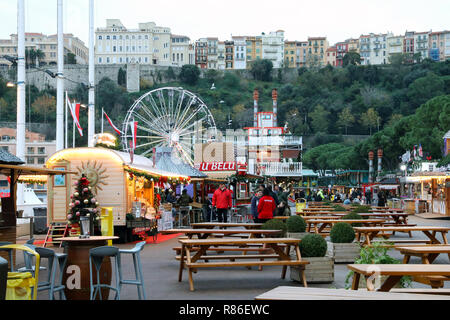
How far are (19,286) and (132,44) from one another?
16845 centimetres

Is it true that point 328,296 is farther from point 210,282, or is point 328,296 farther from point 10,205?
point 10,205

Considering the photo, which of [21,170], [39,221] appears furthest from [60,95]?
[21,170]

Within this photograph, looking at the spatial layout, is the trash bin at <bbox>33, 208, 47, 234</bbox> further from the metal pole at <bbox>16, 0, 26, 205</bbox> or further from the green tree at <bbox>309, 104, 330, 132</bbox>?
the green tree at <bbox>309, 104, 330, 132</bbox>

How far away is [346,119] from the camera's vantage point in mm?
138750

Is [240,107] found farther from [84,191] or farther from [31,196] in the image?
[84,191]

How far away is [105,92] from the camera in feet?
466

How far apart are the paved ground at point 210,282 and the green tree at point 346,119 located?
126 metres

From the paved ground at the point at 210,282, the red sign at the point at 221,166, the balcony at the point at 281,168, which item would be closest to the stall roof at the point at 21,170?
the paved ground at the point at 210,282

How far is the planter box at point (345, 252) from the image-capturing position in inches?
538

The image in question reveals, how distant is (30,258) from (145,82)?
5971 inches

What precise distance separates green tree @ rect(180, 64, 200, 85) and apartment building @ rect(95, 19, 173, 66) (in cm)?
1141

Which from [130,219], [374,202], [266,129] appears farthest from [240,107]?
[130,219]

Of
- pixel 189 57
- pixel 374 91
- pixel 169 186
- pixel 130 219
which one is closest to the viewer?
pixel 130 219

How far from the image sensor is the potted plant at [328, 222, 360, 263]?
13.7 metres
